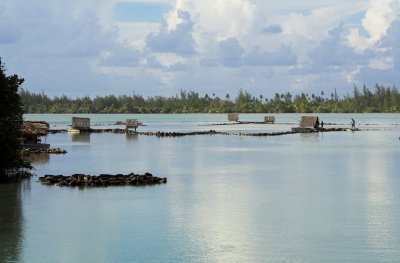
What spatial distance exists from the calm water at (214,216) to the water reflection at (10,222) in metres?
0.04

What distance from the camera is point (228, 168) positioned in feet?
155

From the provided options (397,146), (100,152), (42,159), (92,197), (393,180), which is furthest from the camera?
(397,146)

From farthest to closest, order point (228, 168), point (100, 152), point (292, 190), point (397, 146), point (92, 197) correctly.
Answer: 1. point (397, 146)
2. point (100, 152)
3. point (228, 168)
4. point (292, 190)
5. point (92, 197)

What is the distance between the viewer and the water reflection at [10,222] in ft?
70.9

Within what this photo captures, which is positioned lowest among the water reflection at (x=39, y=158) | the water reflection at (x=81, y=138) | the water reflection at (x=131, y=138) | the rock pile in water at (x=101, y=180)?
the rock pile in water at (x=101, y=180)

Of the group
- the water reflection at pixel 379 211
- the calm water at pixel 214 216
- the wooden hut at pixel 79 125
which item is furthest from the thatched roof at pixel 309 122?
the water reflection at pixel 379 211

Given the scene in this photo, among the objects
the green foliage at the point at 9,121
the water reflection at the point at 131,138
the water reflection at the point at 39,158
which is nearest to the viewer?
the green foliage at the point at 9,121

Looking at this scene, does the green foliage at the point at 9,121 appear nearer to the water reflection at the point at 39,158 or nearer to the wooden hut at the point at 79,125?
the water reflection at the point at 39,158

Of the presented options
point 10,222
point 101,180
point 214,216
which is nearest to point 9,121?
point 101,180

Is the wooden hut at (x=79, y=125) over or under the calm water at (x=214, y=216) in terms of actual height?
over

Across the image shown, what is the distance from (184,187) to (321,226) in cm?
1244

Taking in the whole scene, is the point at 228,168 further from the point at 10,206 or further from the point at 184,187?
the point at 10,206

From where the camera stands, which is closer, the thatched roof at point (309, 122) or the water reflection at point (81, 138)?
the water reflection at point (81, 138)

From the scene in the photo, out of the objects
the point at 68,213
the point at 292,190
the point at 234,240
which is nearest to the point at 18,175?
the point at 68,213
